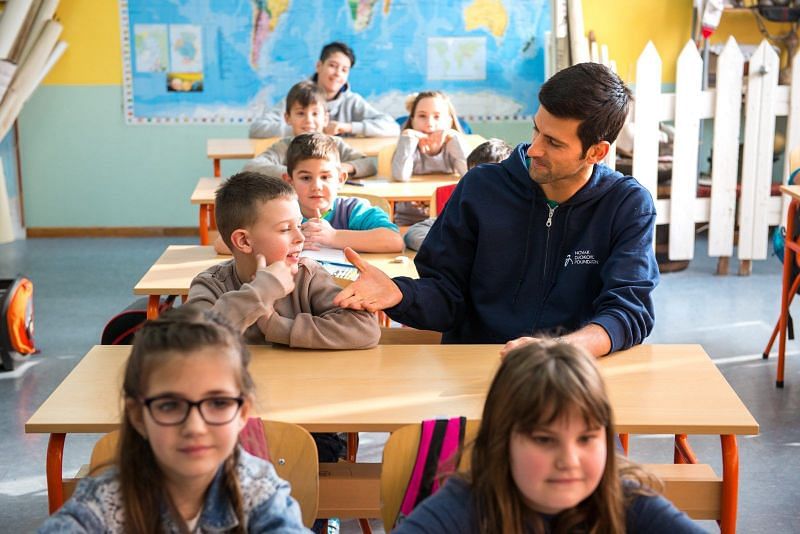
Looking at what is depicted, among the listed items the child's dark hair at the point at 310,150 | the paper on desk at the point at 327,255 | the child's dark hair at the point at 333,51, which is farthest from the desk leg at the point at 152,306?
the child's dark hair at the point at 333,51

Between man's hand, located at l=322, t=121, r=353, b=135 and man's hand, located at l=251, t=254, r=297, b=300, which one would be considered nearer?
man's hand, located at l=251, t=254, r=297, b=300

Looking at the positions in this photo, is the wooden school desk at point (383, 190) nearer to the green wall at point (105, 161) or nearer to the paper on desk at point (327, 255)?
the paper on desk at point (327, 255)

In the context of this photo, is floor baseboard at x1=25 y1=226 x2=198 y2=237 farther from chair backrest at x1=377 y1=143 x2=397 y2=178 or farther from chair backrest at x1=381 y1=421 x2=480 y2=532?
chair backrest at x1=381 y1=421 x2=480 y2=532

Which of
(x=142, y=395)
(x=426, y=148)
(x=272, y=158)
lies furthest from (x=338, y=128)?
(x=142, y=395)

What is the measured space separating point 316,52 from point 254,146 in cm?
157

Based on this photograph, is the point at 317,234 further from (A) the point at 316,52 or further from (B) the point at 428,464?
(A) the point at 316,52

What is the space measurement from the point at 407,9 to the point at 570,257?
4633 millimetres

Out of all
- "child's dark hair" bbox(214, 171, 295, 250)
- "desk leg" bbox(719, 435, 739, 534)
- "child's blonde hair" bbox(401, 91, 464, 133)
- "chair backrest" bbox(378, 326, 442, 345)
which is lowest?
"desk leg" bbox(719, 435, 739, 534)

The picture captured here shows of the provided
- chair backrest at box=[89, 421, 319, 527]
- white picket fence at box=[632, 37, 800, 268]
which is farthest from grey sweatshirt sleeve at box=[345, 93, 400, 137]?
chair backrest at box=[89, 421, 319, 527]

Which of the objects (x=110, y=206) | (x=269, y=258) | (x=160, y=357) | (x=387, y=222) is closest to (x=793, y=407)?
(x=387, y=222)

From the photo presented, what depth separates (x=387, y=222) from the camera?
3.68 m

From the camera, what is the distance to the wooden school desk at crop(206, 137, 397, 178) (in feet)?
17.5

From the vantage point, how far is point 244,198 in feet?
8.30

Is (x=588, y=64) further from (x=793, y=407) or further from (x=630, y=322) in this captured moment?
(x=793, y=407)
